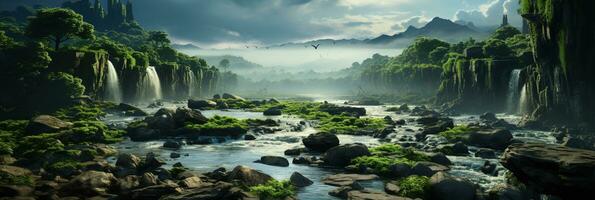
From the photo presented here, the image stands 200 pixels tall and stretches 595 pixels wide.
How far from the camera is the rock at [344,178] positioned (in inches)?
1179

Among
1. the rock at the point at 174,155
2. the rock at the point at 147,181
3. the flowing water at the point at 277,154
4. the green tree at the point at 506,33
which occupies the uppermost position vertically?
the green tree at the point at 506,33

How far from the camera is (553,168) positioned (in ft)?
75.8

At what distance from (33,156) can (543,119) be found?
6257 centimetres

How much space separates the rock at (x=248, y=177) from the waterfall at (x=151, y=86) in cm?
10217

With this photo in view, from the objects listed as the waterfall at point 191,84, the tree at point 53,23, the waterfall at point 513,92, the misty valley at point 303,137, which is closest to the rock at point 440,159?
the misty valley at point 303,137

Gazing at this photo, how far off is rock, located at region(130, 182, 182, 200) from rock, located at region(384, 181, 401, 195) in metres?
11.7

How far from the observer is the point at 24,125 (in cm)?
5231

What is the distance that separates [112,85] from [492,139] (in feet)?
268

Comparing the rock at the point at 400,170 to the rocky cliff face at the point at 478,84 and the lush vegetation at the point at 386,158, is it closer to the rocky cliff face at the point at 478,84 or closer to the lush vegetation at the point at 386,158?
the lush vegetation at the point at 386,158

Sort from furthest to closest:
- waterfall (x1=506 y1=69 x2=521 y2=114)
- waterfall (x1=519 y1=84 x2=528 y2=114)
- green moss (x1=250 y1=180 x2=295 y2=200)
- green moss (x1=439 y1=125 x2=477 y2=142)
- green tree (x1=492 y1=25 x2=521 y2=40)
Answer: green tree (x1=492 y1=25 x2=521 y2=40), waterfall (x1=506 y1=69 x2=521 y2=114), waterfall (x1=519 y1=84 x2=528 y2=114), green moss (x1=439 y1=125 x2=477 y2=142), green moss (x1=250 y1=180 x2=295 y2=200)

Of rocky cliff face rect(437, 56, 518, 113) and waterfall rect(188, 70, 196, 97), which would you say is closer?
rocky cliff face rect(437, 56, 518, 113)

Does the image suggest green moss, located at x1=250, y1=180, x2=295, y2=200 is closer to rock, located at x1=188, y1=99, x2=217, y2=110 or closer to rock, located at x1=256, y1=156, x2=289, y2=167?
rock, located at x1=256, y1=156, x2=289, y2=167

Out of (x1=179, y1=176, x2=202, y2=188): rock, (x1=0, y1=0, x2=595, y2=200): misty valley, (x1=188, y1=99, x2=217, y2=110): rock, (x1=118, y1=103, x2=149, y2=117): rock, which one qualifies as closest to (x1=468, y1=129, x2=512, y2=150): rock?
(x1=0, y1=0, x2=595, y2=200): misty valley

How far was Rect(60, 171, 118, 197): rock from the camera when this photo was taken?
2562cm
